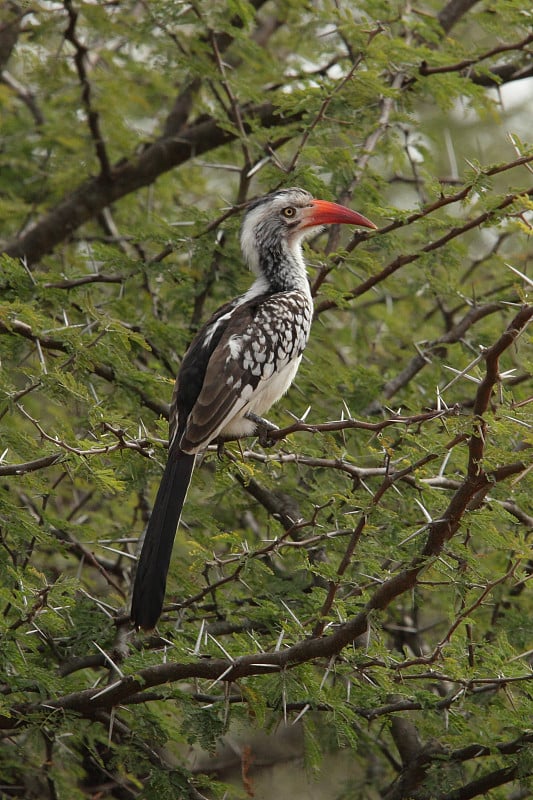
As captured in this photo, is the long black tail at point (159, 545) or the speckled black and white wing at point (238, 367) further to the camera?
the speckled black and white wing at point (238, 367)

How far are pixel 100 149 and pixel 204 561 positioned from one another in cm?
299

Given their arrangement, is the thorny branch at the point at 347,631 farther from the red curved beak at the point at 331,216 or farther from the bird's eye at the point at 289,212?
the bird's eye at the point at 289,212

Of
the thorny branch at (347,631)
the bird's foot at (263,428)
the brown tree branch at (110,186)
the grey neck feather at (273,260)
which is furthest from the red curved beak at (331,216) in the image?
the thorny branch at (347,631)

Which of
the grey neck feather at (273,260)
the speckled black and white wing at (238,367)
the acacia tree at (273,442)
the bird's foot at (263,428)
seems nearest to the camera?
the acacia tree at (273,442)

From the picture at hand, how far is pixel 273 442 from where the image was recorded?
401 cm

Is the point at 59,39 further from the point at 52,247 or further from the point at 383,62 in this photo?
the point at 383,62

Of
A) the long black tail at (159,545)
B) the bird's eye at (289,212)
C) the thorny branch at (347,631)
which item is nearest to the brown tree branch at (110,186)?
the bird's eye at (289,212)

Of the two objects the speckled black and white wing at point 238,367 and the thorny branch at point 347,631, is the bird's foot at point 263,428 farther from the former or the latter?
the thorny branch at point 347,631

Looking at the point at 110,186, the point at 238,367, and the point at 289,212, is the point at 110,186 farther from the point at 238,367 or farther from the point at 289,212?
the point at 238,367

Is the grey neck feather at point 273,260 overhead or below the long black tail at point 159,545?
overhead

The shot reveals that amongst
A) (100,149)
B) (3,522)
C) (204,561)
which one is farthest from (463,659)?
(100,149)

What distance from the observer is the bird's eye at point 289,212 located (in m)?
4.75

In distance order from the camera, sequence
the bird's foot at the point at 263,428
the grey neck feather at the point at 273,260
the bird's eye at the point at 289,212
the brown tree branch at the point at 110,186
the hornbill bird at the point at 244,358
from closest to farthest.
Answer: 1. the hornbill bird at the point at 244,358
2. the bird's foot at the point at 263,428
3. the grey neck feather at the point at 273,260
4. the bird's eye at the point at 289,212
5. the brown tree branch at the point at 110,186

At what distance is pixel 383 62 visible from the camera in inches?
183
